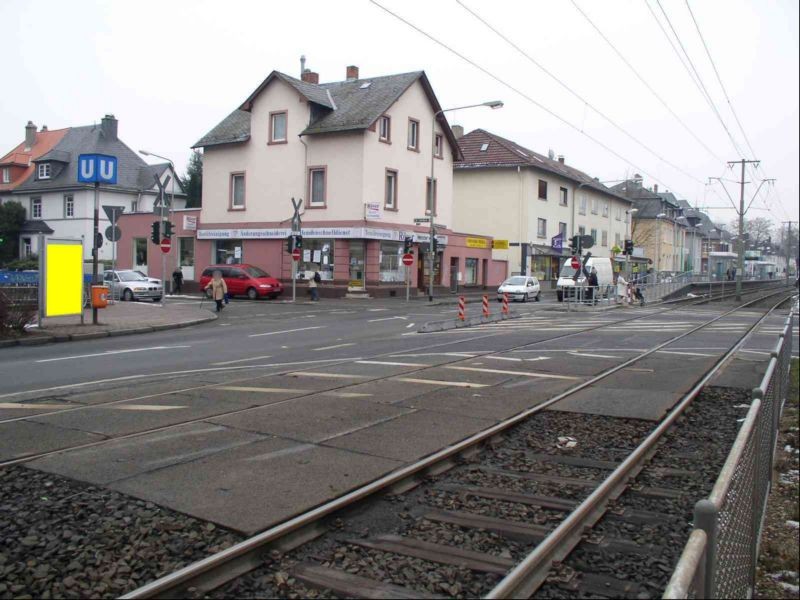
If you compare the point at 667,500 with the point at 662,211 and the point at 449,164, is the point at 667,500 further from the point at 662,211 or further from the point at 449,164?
the point at 662,211

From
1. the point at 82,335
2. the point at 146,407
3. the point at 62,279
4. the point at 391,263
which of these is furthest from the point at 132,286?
the point at 146,407

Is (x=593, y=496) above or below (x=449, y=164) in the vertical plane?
below

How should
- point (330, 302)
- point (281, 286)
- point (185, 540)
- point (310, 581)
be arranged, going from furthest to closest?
1. point (281, 286)
2. point (330, 302)
3. point (185, 540)
4. point (310, 581)

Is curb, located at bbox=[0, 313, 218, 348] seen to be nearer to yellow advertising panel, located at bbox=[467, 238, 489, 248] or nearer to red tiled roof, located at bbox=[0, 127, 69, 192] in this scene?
yellow advertising panel, located at bbox=[467, 238, 489, 248]

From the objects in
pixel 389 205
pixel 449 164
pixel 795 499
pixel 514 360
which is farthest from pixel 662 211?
pixel 795 499

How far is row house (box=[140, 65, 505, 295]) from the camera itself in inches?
1544

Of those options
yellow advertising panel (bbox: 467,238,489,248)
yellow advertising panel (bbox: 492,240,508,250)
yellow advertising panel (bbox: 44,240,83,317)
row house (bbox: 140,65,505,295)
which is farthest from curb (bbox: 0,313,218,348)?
yellow advertising panel (bbox: 492,240,508,250)

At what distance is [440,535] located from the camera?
4.96m

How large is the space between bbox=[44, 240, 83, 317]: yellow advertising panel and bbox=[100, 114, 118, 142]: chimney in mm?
45554

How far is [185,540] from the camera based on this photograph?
15.4ft

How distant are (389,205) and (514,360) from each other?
90.4 feet

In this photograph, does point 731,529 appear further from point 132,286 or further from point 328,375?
point 132,286

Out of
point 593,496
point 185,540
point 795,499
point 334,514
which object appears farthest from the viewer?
point 795,499

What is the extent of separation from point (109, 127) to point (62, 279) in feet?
152
